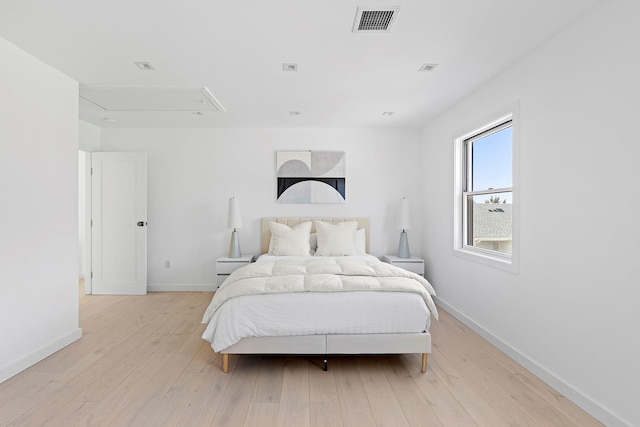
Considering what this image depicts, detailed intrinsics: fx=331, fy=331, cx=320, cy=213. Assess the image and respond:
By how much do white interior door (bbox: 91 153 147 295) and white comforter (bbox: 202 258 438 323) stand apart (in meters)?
2.57

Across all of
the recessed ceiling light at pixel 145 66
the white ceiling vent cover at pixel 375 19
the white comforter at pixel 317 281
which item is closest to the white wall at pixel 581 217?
the white comforter at pixel 317 281

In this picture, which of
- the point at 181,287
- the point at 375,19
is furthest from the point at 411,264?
the point at 181,287

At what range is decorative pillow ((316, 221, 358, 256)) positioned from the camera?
4352 millimetres

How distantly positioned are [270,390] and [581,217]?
233cm

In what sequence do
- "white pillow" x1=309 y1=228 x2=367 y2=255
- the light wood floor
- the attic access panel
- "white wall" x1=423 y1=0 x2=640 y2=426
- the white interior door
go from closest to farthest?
"white wall" x1=423 y1=0 x2=640 y2=426 → the light wood floor → the attic access panel → "white pillow" x1=309 y1=228 x2=367 y2=255 → the white interior door

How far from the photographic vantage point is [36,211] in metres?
2.71

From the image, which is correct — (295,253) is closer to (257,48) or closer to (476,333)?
(476,333)

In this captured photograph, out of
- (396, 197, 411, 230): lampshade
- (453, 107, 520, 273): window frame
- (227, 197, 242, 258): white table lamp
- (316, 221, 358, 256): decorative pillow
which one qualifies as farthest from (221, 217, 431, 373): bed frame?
(396, 197, 411, 230): lampshade

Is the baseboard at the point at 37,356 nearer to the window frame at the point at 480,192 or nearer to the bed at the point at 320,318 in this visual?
the bed at the point at 320,318

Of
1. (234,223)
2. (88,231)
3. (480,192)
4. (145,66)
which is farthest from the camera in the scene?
(88,231)

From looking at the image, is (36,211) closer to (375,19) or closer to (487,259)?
(375,19)

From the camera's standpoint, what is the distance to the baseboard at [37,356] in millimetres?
2398

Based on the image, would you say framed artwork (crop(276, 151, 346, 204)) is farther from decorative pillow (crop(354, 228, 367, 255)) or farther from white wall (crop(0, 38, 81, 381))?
white wall (crop(0, 38, 81, 381))

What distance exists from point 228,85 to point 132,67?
823 mm
